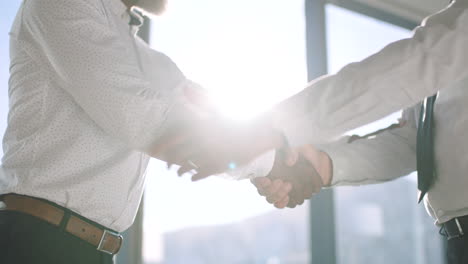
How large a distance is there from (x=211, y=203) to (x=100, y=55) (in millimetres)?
1537

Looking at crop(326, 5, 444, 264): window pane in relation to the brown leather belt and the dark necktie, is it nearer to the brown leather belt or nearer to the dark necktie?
the dark necktie

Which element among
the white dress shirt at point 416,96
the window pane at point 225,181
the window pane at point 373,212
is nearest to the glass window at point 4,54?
the window pane at point 225,181

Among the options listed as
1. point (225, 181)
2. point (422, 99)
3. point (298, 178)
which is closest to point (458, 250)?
point (422, 99)

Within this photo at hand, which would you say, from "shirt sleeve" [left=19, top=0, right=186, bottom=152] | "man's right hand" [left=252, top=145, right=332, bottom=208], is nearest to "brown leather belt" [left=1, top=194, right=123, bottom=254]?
"shirt sleeve" [left=19, top=0, right=186, bottom=152]

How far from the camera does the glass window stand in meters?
1.91

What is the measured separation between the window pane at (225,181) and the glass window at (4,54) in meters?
0.65

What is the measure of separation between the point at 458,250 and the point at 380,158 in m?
0.42

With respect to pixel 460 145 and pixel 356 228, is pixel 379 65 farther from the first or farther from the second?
pixel 356 228

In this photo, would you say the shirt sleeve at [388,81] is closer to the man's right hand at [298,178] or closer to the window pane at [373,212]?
the man's right hand at [298,178]

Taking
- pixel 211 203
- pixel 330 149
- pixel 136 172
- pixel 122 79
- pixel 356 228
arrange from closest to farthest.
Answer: pixel 122 79
pixel 136 172
pixel 330 149
pixel 211 203
pixel 356 228

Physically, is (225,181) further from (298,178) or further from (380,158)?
(380,158)

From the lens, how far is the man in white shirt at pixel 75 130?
1.06 meters

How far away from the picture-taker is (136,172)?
4.13 ft

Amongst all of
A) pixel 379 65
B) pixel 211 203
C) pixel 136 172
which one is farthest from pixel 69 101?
pixel 211 203
